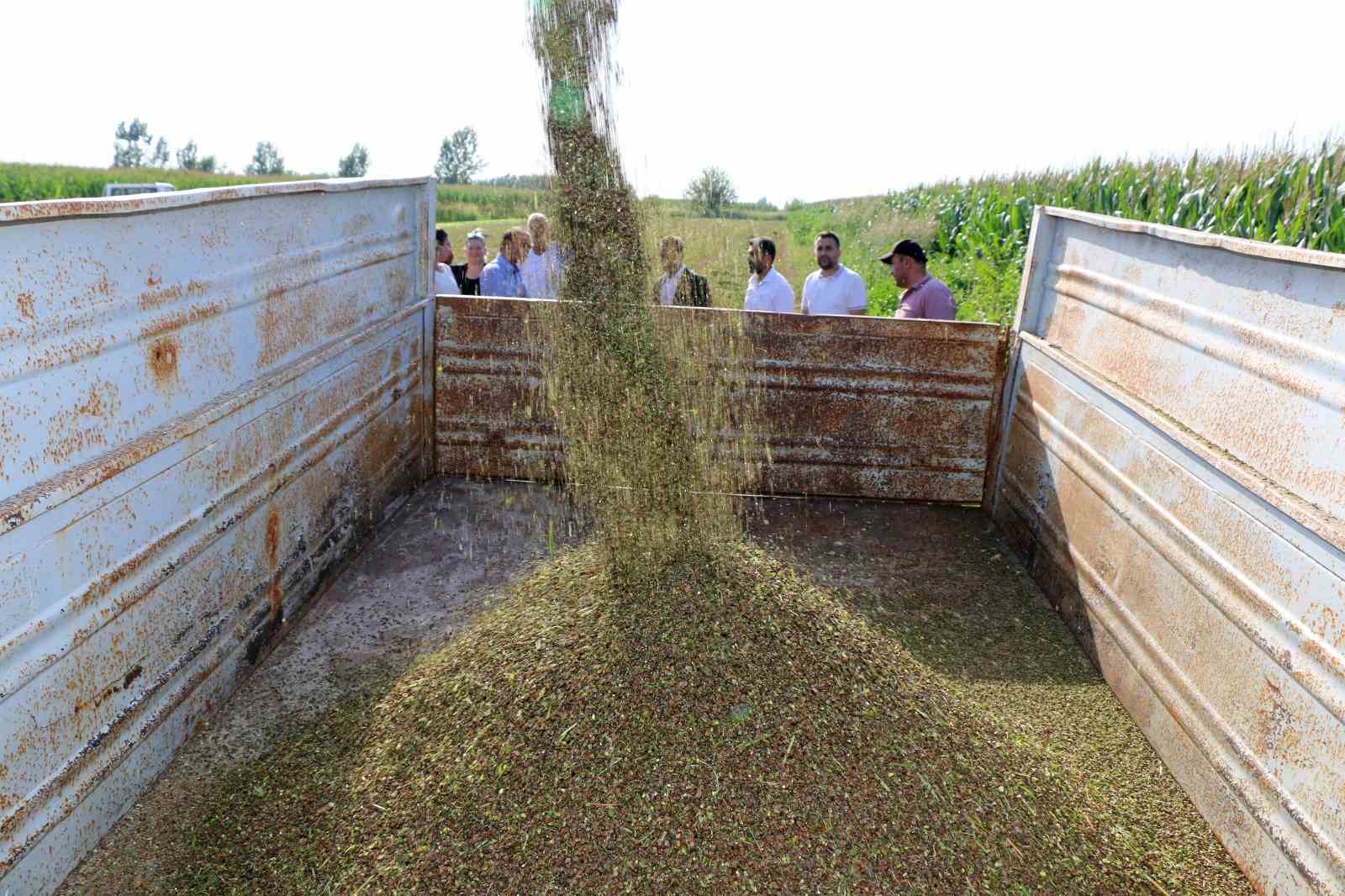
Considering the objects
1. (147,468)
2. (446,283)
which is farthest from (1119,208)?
(147,468)

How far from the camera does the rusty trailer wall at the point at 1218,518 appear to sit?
8.60ft

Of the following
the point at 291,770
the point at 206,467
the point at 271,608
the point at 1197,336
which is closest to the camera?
the point at 291,770

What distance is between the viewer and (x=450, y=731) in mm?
2934

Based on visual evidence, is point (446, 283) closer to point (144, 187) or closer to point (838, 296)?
point (838, 296)

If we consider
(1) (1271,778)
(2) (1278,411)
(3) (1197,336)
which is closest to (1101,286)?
(3) (1197,336)

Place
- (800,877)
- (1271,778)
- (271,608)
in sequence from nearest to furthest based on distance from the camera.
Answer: (800,877), (1271,778), (271,608)

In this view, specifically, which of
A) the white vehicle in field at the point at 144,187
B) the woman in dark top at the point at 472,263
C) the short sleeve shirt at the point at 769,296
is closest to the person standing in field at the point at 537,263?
the woman in dark top at the point at 472,263

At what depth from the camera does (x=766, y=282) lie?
6.27 m

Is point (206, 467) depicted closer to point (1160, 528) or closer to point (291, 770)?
point (291, 770)

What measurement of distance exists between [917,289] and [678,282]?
1476mm

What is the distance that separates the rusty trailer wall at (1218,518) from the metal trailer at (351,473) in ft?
0.04

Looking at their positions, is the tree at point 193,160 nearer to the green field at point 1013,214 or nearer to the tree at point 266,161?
the tree at point 266,161

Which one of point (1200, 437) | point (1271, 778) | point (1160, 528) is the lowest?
point (1271, 778)

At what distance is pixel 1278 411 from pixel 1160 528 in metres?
0.71
